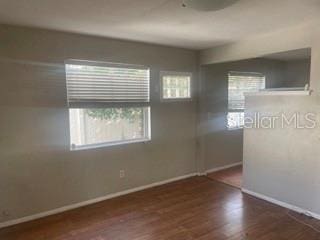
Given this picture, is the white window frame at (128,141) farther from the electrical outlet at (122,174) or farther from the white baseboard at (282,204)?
the white baseboard at (282,204)

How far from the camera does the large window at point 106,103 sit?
328 cm

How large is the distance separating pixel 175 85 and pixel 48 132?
2.24 m

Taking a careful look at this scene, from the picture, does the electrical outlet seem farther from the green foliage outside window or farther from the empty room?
the green foliage outside window

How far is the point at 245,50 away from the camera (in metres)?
3.58

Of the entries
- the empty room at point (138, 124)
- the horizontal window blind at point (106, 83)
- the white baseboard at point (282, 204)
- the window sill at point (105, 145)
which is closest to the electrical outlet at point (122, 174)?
the empty room at point (138, 124)

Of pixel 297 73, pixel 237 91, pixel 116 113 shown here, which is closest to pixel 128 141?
pixel 116 113

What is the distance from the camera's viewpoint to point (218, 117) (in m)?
4.90

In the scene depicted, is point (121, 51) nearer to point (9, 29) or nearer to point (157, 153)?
point (9, 29)

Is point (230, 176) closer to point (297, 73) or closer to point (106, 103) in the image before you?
point (106, 103)

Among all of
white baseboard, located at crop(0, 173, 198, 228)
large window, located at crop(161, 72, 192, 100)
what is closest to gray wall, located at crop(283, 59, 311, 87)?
large window, located at crop(161, 72, 192, 100)

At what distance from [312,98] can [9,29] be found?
3.68 m

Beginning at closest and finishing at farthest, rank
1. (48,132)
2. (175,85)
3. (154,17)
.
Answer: (154,17) → (48,132) → (175,85)

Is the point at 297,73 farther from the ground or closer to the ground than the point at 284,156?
farther from the ground

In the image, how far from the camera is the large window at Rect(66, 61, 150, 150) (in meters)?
3.28
